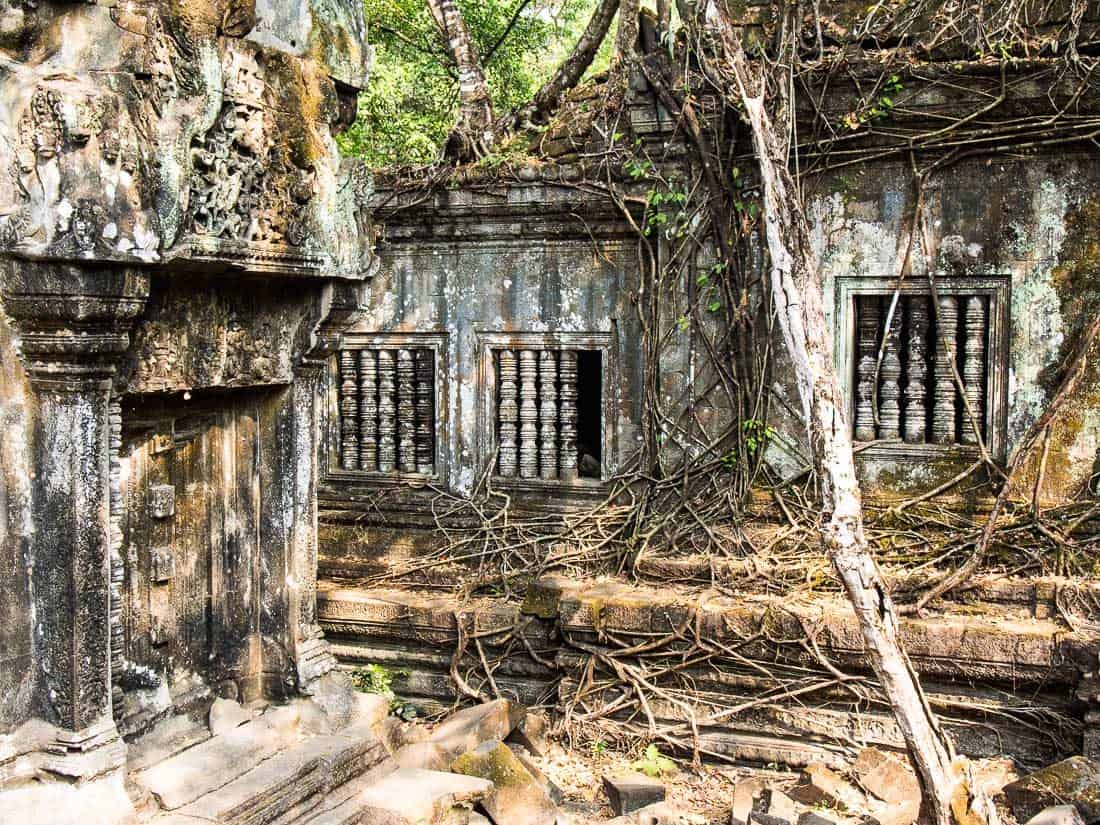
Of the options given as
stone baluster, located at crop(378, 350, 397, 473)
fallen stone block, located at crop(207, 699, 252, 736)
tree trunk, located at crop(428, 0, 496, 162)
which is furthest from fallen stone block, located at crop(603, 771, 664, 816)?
tree trunk, located at crop(428, 0, 496, 162)

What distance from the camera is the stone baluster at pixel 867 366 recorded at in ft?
20.6

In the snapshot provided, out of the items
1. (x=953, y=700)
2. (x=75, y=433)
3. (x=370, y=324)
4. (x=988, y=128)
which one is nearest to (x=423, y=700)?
(x=370, y=324)

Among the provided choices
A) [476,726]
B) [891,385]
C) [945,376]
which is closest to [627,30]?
[891,385]

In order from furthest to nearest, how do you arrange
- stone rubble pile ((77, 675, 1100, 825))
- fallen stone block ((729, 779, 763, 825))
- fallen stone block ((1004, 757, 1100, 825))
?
fallen stone block ((729, 779, 763, 825)) < fallen stone block ((1004, 757, 1100, 825)) < stone rubble pile ((77, 675, 1100, 825))

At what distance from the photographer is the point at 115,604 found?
3850 millimetres

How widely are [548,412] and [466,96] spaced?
98.3 inches

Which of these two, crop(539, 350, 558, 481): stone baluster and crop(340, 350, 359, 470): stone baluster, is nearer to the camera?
crop(539, 350, 558, 481): stone baluster

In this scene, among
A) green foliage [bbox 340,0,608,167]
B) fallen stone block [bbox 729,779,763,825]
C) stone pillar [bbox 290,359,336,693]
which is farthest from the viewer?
green foliage [bbox 340,0,608,167]

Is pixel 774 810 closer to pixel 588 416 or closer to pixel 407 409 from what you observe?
pixel 407 409

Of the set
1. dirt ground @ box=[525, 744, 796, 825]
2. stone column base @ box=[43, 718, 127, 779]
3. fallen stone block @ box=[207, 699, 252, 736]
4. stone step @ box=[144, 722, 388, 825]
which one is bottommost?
dirt ground @ box=[525, 744, 796, 825]

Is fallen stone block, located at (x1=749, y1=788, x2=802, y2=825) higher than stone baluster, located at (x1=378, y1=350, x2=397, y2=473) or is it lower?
lower

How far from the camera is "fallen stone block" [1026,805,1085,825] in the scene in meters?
4.43

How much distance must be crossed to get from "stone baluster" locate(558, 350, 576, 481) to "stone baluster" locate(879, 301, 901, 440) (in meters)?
1.85

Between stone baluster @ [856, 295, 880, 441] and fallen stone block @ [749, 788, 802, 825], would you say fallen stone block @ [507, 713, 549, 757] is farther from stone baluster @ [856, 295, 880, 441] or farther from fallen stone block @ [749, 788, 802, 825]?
stone baluster @ [856, 295, 880, 441]
